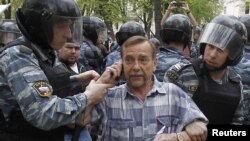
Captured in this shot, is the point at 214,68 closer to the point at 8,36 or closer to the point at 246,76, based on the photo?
the point at 246,76

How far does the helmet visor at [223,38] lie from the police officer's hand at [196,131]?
3.93 ft

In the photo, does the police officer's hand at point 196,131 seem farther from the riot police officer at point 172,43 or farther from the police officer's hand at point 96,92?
the riot police officer at point 172,43

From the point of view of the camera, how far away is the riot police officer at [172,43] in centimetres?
442

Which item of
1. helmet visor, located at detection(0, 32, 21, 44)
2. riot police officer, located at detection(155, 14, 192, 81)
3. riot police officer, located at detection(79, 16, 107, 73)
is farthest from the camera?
helmet visor, located at detection(0, 32, 21, 44)

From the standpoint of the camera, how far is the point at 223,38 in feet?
12.6

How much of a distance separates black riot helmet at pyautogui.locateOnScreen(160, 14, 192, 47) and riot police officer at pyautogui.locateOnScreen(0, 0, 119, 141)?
2.12 meters

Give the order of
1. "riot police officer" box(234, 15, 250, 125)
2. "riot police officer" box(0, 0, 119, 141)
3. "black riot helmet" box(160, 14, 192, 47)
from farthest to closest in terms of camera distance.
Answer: "black riot helmet" box(160, 14, 192, 47) → "riot police officer" box(234, 15, 250, 125) → "riot police officer" box(0, 0, 119, 141)

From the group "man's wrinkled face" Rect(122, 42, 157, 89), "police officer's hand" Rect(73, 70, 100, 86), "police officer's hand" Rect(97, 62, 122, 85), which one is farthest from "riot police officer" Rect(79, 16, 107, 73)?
"police officer's hand" Rect(97, 62, 122, 85)

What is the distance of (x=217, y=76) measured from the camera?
12.6 ft

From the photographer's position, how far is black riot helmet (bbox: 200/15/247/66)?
3.80 metres

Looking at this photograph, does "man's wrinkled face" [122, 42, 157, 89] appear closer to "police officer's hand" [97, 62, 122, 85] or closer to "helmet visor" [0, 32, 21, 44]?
"police officer's hand" [97, 62, 122, 85]

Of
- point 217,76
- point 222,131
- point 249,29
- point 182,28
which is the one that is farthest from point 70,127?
point 249,29

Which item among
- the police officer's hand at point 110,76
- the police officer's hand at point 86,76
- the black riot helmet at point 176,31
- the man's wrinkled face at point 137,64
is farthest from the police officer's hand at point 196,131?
the black riot helmet at point 176,31

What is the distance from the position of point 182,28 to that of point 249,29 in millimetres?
933
